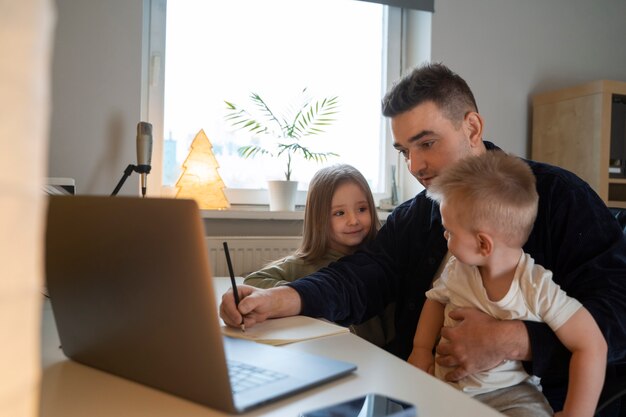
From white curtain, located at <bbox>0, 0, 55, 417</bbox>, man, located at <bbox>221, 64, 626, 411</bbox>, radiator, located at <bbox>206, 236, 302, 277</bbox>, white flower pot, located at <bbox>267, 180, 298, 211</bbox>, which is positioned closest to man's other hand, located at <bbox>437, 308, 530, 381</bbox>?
man, located at <bbox>221, 64, 626, 411</bbox>

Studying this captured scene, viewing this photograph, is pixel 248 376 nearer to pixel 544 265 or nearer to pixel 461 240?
pixel 461 240

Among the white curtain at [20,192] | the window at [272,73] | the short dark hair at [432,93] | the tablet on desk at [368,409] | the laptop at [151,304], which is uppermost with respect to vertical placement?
the window at [272,73]

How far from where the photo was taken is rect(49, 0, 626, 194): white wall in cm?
215

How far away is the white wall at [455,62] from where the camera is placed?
2154mm

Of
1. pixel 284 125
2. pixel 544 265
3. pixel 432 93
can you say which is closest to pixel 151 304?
pixel 544 265

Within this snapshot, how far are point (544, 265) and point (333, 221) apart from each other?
73cm

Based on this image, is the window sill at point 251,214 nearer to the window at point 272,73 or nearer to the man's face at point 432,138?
the window at point 272,73

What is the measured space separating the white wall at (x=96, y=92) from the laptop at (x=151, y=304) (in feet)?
5.20

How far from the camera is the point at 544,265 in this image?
3.83ft

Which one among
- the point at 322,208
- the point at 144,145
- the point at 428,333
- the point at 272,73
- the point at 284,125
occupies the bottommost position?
the point at 428,333

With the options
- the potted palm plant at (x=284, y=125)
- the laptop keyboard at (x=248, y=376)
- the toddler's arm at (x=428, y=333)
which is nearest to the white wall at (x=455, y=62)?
the potted palm plant at (x=284, y=125)

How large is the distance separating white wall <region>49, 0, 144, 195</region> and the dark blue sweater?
127cm

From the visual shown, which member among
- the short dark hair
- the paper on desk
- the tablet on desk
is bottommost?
the paper on desk

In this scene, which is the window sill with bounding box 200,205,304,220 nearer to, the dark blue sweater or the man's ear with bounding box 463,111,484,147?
the dark blue sweater
